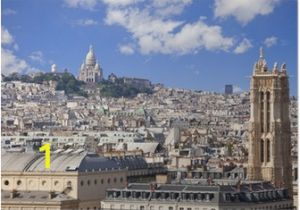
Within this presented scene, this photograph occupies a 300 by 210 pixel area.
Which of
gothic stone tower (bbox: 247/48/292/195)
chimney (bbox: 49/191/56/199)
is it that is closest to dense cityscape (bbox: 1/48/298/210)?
chimney (bbox: 49/191/56/199)

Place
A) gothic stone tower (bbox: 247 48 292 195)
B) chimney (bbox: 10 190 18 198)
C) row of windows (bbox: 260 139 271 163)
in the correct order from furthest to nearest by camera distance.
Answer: row of windows (bbox: 260 139 271 163) < gothic stone tower (bbox: 247 48 292 195) < chimney (bbox: 10 190 18 198)

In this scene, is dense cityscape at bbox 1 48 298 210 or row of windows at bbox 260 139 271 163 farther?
row of windows at bbox 260 139 271 163

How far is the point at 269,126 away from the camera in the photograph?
2064cm

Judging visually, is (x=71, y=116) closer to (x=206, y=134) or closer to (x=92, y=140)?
(x=206, y=134)

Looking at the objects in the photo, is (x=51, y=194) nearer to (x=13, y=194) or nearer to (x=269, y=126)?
(x=13, y=194)

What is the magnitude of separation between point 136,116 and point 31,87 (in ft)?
26.3

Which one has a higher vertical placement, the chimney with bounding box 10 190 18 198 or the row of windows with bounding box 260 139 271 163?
the row of windows with bounding box 260 139 271 163

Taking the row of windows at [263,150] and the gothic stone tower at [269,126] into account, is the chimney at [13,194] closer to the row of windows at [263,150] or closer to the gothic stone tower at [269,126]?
the gothic stone tower at [269,126]

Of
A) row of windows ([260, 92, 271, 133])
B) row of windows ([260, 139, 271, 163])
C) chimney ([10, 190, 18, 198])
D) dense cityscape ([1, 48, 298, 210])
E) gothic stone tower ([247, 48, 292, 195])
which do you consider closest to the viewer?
dense cityscape ([1, 48, 298, 210])

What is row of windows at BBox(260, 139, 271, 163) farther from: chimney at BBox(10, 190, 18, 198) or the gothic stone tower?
chimney at BBox(10, 190, 18, 198)

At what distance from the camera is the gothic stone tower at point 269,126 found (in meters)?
20.0

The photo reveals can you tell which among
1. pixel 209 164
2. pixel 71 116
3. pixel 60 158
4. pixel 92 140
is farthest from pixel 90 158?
pixel 71 116

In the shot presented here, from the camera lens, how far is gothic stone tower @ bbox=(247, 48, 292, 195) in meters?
20.0

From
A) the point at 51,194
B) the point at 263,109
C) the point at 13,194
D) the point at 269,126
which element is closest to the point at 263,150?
the point at 269,126
